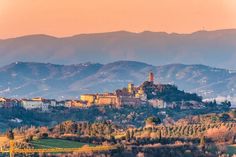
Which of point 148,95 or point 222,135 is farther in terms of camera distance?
point 148,95

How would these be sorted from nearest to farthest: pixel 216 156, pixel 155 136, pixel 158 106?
pixel 216 156, pixel 155 136, pixel 158 106

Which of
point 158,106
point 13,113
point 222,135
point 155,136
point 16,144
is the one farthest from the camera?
point 158,106

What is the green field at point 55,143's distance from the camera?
277 ft

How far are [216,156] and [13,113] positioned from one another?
5982 centimetres

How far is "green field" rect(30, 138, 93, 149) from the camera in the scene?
277 feet

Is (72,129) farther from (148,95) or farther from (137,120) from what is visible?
(148,95)

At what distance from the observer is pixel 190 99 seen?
180 metres

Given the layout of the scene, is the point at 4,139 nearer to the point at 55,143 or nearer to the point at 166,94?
the point at 55,143

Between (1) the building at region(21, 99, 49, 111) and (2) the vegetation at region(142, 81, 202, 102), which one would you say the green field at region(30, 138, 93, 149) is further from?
(2) the vegetation at region(142, 81, 202, 102)

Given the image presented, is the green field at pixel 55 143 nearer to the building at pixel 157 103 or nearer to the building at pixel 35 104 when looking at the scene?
the building at pixel 35 104

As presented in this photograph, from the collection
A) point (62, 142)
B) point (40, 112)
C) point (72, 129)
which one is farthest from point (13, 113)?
point (62, 142)

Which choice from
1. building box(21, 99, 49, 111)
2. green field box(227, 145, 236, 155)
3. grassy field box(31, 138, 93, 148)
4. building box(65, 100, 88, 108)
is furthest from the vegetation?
grassy field box(31, 138, 93, 148)

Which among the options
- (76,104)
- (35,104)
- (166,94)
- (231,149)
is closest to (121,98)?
(166,94)

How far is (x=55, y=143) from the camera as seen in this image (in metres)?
87.1
